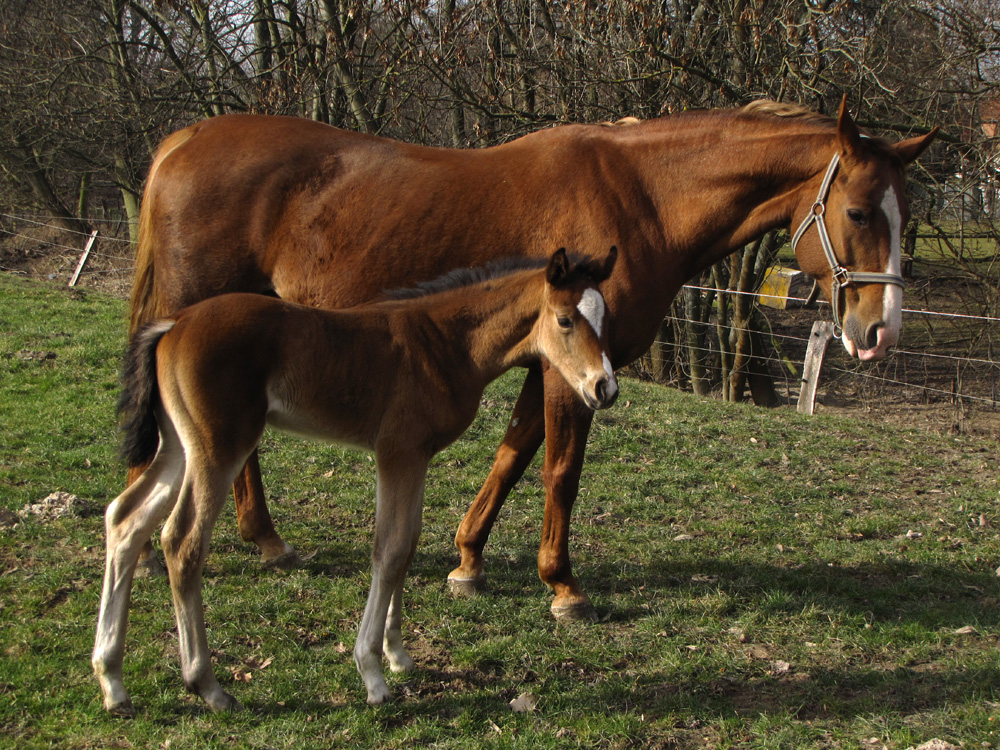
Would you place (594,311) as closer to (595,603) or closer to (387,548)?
(387,548)

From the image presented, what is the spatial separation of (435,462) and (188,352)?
3.73 m

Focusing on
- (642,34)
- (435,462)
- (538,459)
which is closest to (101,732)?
(435,462)

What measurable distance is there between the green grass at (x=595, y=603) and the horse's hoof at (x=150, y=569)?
3.8 inches

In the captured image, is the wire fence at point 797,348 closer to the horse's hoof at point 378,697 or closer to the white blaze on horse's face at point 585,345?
the white blaze on horse's face at point 585,345

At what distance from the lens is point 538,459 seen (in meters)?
7.34

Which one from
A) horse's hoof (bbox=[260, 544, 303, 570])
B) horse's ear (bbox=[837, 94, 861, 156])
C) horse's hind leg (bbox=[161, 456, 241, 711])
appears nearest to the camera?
horse's hind leg (bbox=[161, 456, 241, 711])

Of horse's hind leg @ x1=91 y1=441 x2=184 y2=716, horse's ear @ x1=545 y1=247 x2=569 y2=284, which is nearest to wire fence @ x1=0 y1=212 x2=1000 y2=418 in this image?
horse's ear @ x1=545 y1=247 x2=569 y2=284

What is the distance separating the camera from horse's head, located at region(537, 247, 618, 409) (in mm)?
3828

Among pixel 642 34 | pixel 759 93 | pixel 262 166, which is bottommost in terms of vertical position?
pixel 262 166

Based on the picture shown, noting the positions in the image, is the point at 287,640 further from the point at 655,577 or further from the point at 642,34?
the point at 642,34

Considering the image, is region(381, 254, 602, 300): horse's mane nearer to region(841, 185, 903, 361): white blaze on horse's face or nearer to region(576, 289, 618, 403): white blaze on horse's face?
region(576, 289, 618, 403): white blaze on horse's face

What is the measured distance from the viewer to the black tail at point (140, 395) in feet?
11.5

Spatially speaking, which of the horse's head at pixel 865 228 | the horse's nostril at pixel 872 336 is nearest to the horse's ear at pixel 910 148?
the horse's head at pixel 865 228

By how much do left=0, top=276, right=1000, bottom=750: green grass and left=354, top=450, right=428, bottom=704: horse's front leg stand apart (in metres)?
0.17
